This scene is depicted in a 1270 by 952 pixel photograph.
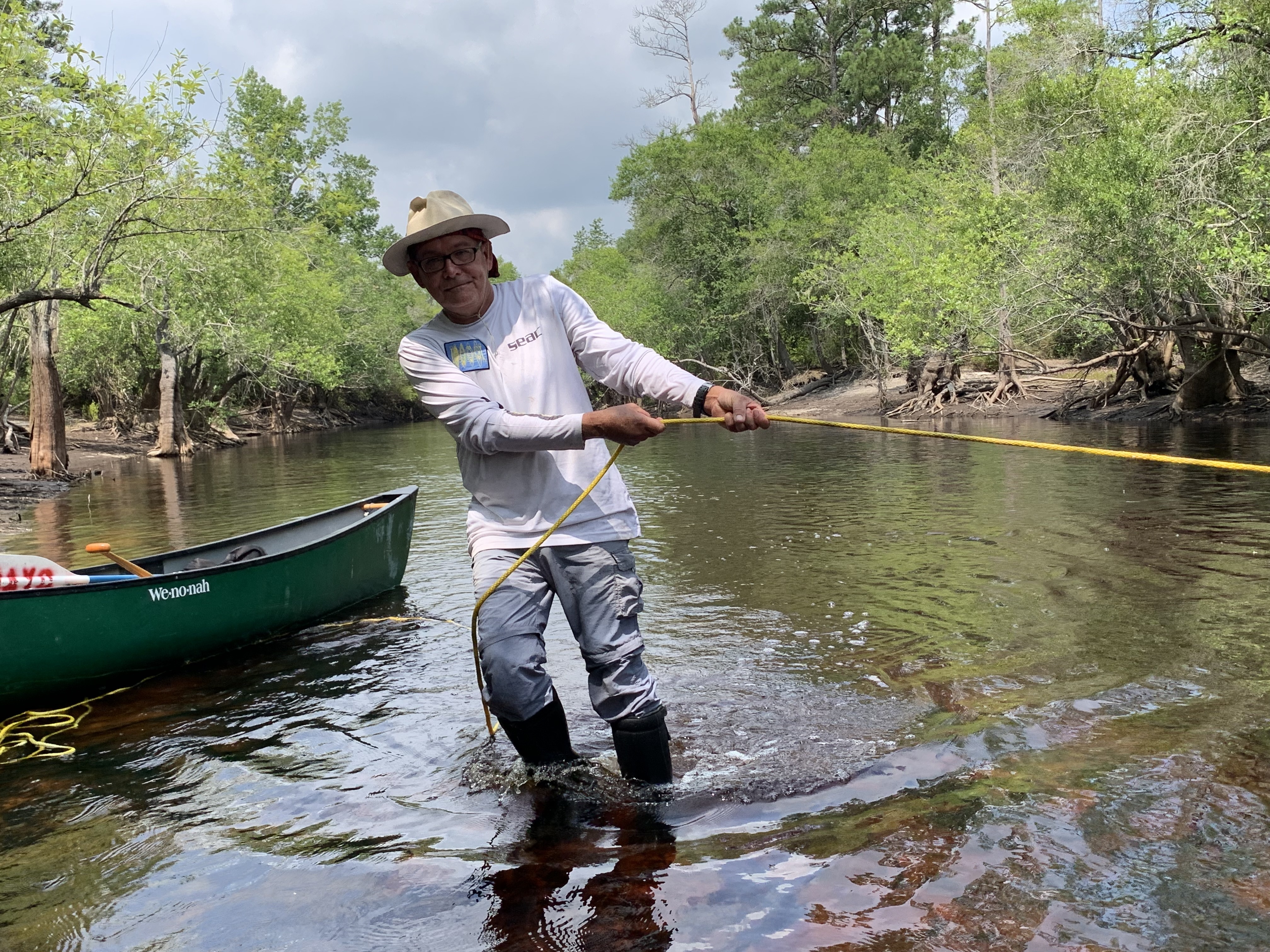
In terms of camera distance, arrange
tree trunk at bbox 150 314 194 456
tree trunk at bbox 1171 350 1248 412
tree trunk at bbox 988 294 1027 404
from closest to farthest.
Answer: tree trunk at bbox 1171 350 1248 412 → tree trunk at bbox 988 294 1027 404 → tree trunk at bbox 150 314 194 456

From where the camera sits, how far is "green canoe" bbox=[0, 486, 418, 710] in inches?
242

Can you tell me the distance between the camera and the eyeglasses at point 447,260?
387cm

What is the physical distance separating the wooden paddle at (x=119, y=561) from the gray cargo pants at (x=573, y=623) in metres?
3.52

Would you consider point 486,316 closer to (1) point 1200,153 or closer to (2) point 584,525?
(2) point 584,525

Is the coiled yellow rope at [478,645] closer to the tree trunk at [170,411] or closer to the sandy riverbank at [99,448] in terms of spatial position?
the sandy riverbank at [99,448]

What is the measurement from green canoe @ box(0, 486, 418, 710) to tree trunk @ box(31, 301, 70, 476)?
14017 mm

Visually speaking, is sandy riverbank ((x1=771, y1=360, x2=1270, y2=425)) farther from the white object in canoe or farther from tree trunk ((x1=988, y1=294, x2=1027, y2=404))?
the white object in canoe

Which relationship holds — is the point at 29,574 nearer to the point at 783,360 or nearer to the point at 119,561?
the point at 119,561

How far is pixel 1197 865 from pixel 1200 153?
16736 millimetres

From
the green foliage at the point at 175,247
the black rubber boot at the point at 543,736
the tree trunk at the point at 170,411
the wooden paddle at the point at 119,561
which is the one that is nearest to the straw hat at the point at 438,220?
the black rubber boot at the point at 543,736

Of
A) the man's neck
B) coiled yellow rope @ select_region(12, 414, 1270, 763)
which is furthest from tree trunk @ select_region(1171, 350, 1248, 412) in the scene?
the man's neck

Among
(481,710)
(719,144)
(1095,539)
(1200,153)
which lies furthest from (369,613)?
(719,144)

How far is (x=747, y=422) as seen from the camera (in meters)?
3.63

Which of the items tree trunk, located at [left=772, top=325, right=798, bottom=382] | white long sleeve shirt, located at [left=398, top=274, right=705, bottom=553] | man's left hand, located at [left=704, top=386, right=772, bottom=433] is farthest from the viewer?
tree trunk, located at [left=772, top=325, right=798, bottom=382]
